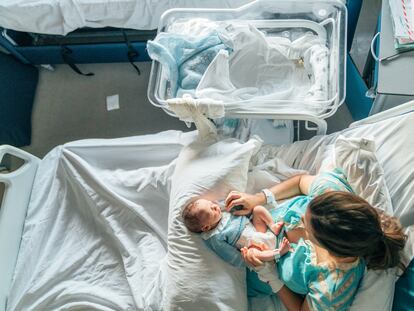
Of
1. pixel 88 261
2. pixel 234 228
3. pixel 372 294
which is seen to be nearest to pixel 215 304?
pixel 234 228

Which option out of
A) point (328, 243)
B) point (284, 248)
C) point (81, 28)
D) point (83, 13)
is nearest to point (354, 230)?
point (328, 243)

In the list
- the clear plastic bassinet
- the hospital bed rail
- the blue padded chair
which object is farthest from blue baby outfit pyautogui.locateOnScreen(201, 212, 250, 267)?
the blue padded chair

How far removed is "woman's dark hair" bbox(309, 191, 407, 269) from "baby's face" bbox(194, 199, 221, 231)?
370 millimetres

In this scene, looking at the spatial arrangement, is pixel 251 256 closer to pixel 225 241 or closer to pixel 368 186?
pixel 225 241

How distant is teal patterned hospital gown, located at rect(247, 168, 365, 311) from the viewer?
41.6 inches

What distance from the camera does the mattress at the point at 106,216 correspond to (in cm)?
139

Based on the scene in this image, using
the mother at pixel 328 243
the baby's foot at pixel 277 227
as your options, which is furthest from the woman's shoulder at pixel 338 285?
the baby's foot at pixel 277 227

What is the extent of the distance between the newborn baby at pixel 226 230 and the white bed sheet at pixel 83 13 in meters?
1.11

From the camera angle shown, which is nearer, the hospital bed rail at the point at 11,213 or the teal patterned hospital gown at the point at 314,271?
the teal patterned hospital gown at the point at 314,271

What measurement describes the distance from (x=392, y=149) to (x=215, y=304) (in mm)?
739

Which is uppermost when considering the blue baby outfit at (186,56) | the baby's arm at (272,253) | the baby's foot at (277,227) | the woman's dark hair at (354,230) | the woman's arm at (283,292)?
the blue baby outfit at (186,56)

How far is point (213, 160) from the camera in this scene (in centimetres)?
141

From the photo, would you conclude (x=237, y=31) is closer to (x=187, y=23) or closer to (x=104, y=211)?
(x=187, y=23)

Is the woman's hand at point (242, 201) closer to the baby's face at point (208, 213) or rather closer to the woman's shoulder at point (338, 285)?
the baby's face at point (208, 213)
